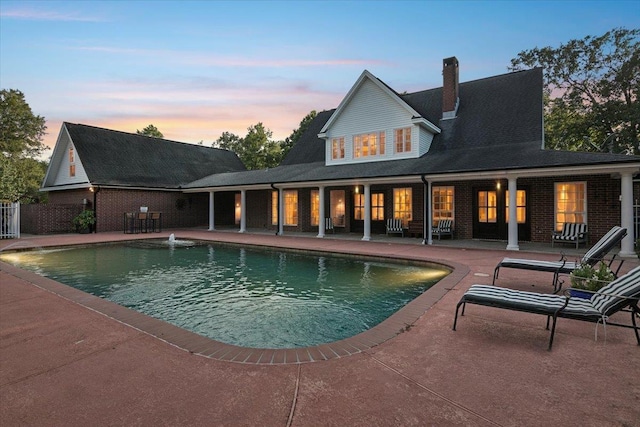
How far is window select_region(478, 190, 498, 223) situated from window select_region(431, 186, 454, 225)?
110 centimetres

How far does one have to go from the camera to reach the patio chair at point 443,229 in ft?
43.7

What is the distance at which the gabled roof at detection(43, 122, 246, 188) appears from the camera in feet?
62.4

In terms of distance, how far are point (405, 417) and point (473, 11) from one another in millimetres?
16954

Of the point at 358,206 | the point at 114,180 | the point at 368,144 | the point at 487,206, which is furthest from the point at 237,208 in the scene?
the point at 487,206

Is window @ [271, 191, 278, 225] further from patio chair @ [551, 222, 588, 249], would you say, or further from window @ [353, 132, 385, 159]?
patio chair @ [551, 222, 588, 249]

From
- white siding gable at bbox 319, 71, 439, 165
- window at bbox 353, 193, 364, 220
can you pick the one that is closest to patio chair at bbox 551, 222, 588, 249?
white siding gable at bbox 319, 71, 439, 165

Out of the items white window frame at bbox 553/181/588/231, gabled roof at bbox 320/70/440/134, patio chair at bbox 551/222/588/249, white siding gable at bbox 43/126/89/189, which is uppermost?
gabled roof at bbox 320/70/440/134

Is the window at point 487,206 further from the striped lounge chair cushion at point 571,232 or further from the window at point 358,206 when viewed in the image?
the window at point 358,206

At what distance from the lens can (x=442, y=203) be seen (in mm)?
14203

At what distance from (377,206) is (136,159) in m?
15.9

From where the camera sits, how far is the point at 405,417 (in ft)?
7.32

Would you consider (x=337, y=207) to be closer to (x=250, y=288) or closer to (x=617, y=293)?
(x=250, y=288)

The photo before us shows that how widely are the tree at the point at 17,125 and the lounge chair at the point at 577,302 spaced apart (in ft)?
130

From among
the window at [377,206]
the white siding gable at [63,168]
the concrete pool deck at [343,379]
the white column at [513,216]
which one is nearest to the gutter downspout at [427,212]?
the white column at [513,216]
